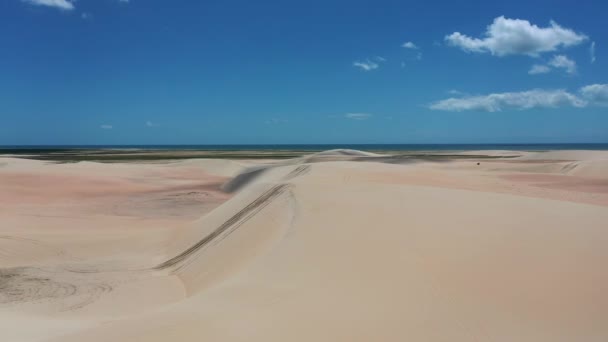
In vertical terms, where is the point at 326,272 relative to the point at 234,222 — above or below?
above

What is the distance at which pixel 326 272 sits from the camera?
6.08 m

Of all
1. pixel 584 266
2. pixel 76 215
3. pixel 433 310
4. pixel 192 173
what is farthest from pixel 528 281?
pixel 192 173

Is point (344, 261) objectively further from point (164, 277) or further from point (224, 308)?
point (164, 277)

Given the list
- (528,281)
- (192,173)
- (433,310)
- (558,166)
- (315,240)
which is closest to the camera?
(433,310)

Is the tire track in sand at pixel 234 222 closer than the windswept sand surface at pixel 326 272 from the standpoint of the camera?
No

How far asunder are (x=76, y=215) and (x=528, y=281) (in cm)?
1709

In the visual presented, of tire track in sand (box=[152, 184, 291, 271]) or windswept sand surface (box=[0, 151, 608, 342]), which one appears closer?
windswept sand surface (box=[0, 151, 608, 342])

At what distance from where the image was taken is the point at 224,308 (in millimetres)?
5094

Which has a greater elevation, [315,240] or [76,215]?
[315,240]

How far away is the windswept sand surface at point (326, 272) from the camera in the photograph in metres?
4.67

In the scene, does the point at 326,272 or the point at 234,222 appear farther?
the point at 234,222

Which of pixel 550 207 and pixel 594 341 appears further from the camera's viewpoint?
pixel 550 207

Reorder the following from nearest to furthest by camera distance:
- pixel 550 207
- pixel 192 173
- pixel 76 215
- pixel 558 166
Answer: pixel 550 207 < pixel 76 215 < pixel 558 166 < pixel 192 173

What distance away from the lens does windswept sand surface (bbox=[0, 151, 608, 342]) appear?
4668mm
